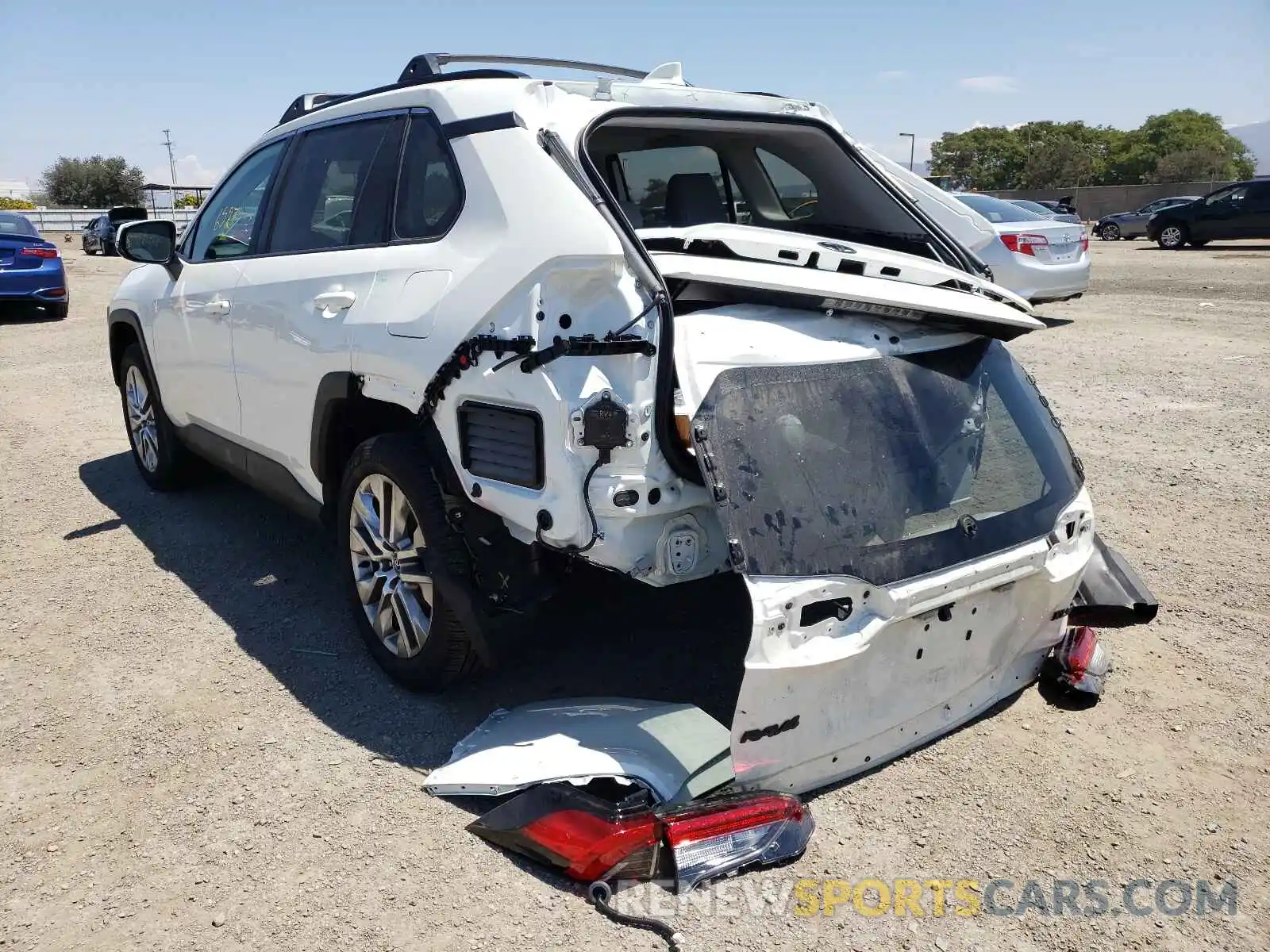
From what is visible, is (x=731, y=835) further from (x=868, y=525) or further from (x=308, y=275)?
(x=308, y=275)

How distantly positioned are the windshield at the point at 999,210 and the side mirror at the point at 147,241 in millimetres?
10311

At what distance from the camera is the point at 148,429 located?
6.05m

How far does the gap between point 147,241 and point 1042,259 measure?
10.7 m

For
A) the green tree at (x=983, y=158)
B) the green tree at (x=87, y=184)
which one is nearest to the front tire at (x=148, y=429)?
the green tree at (x=87, y=184)

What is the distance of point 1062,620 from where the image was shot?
3.41m

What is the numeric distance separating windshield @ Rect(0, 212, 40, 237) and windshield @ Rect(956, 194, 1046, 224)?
526 inches

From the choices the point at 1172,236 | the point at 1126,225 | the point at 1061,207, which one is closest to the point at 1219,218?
the point at 1172,236

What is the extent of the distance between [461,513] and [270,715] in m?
1.11

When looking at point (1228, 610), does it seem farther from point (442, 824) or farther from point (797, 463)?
point (442, 824)

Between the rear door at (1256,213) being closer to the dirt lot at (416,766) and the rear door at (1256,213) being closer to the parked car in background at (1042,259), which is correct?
the parked car in background at (1042,259)

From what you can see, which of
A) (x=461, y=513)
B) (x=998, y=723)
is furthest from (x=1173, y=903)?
(x=461, y=513)

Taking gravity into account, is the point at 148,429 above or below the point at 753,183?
below

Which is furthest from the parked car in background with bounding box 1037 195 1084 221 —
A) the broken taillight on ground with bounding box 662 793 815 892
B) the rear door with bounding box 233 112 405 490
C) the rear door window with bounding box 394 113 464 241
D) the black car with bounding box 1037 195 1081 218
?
the broken taillight on ground with bounding box 662 793 815 892

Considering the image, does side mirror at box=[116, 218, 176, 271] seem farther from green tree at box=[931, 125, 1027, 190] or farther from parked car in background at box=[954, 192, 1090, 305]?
green tree at box=[931, 125, 1027, 190]
